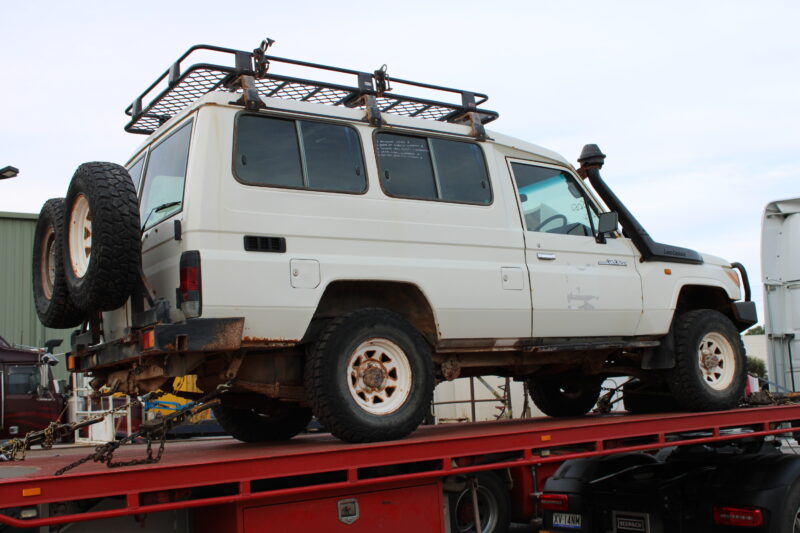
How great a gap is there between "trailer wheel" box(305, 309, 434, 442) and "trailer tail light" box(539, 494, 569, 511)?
83.7 inches

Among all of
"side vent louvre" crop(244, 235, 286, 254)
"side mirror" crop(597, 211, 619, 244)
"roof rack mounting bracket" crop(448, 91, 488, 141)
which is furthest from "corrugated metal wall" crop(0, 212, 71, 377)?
"side vent louvre" crop(244, 235, 286, 254)

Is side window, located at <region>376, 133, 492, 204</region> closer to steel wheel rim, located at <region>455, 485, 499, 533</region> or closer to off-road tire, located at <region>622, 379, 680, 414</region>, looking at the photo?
steel wheel rim, located at <region>455, 485, 499, 533</region>

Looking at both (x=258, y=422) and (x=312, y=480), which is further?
(x=258, y=422)

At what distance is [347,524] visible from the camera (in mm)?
4941

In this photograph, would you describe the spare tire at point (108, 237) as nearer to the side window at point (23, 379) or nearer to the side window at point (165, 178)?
the side window at point (165, 178)

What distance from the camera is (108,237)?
5.02m

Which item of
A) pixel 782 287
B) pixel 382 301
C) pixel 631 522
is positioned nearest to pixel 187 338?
pixel 382 301

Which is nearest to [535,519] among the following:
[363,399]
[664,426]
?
[664,426]

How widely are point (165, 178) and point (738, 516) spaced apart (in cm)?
471

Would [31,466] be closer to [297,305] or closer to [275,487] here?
[275,487]

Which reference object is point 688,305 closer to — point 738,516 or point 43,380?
point 738,516

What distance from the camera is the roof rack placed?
18.8 ft

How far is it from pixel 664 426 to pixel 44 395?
11.6 metres

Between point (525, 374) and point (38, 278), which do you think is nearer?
point (38, 278)
